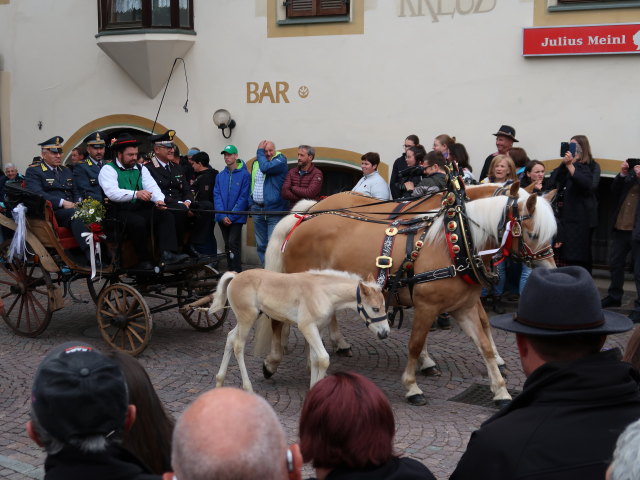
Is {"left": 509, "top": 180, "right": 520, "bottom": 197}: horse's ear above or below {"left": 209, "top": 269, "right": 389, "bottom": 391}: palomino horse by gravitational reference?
above

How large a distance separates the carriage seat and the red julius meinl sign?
663 cm

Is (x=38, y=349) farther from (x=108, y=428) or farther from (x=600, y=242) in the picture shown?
(x=600, y=242)

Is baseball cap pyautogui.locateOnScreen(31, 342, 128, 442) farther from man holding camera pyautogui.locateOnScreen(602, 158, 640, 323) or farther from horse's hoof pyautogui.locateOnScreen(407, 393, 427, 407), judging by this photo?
man holding camera pyautogui.locateOnScreen(602, 158, 640, 323)

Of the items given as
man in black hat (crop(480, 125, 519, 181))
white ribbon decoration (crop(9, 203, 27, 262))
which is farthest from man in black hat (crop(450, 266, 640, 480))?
man in black hat (crop(480, 125, 519, 181))

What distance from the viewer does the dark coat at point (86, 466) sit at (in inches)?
92.6

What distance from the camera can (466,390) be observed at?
716cm

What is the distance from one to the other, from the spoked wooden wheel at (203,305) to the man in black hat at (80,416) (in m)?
6.03

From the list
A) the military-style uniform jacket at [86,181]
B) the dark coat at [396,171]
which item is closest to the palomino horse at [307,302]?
the military-style uniform jacket at [86,181]

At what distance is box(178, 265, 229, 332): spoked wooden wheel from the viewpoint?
28.6 ft

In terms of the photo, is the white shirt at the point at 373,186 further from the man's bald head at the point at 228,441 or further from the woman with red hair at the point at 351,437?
the man's bald head at the point at 228,441

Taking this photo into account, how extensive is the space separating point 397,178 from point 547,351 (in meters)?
8.63

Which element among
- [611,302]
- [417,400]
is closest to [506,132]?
[611,302]

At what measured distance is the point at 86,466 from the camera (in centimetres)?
236

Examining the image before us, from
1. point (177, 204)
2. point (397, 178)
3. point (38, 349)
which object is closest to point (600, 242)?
point (397, 178)
